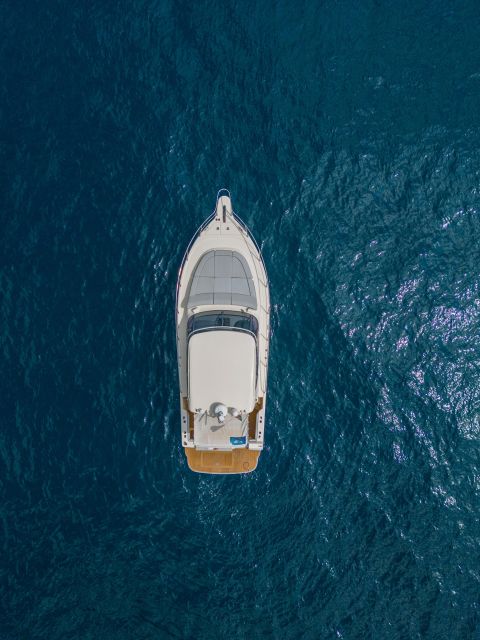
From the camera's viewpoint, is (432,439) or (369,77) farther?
(369,77)

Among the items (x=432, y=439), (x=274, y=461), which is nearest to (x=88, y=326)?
(x=274, y=461)

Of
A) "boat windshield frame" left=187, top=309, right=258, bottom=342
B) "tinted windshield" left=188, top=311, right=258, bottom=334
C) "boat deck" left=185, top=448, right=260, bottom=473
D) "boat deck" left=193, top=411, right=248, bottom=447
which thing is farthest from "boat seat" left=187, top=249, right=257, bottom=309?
"boat deck" left=185, top=448, right=260, bottom=473

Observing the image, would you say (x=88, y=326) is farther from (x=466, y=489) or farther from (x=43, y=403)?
(x=466, y=489)

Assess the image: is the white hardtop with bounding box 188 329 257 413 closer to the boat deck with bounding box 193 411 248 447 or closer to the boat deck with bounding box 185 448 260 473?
the boat deck with bounding box 193 411 248 447

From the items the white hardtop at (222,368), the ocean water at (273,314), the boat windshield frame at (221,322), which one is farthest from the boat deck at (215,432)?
the boat windshield frame at (221,322)

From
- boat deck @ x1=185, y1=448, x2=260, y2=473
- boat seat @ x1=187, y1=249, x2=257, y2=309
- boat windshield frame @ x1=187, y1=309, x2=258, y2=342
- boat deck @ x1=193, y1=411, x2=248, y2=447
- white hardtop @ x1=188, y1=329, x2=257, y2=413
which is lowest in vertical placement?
boat deck @ x1=185, y1=448, x2=260, y2=473

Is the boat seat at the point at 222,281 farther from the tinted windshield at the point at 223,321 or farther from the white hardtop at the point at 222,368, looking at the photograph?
the white hardtop at the point at 222,368
